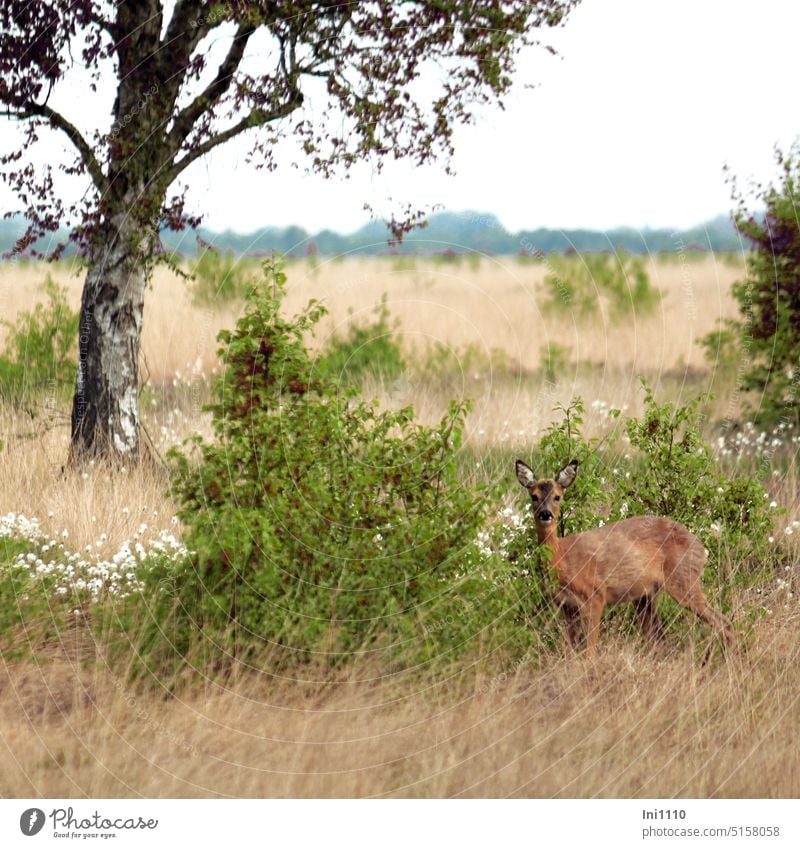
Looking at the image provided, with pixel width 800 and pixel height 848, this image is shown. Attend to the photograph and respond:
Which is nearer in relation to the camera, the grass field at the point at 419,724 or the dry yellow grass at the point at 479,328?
the grass field at the point at 419,724

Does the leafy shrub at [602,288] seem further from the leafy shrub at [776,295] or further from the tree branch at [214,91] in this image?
the tree branch at [214,91]

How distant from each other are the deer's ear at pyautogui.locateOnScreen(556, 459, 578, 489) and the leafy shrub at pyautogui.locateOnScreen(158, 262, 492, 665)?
523 millimetres

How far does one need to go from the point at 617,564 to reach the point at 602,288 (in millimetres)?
12192

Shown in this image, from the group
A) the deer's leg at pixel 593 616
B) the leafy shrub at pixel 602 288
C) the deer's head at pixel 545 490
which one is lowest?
the deer's leg at pixel 593 616

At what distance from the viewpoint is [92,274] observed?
926 centimetres

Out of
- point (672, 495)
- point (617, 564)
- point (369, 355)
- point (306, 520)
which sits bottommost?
point (617, 564)

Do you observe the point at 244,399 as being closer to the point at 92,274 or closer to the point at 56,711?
the point at 56,711

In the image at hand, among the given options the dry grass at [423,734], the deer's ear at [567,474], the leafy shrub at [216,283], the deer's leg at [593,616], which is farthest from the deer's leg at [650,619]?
the leafy shrub at [216,283]

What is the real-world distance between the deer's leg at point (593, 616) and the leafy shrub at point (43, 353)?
6228 mm

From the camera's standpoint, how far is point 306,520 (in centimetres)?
677

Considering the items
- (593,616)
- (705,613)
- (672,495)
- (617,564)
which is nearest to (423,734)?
(593,616)

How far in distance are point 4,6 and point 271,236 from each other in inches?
123

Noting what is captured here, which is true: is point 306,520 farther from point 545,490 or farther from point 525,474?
point 545,490

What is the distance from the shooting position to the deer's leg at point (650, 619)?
7.02 meters
